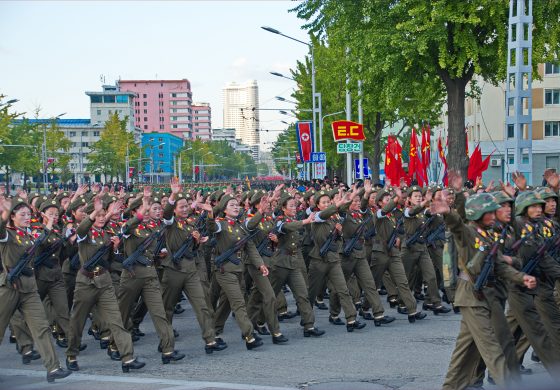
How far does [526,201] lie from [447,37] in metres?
15.0

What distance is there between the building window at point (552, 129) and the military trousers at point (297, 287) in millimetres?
45028

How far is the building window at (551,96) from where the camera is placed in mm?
53188

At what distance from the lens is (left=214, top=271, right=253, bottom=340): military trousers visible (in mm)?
10719

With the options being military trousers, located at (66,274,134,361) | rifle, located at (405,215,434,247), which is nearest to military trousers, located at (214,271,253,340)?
military trousers, located at (66,274,134,361)

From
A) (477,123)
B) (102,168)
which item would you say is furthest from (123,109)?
(477,123)

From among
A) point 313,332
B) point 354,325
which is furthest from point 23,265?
point 354,325

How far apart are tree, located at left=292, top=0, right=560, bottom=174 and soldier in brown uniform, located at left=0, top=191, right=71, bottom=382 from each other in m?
15.0

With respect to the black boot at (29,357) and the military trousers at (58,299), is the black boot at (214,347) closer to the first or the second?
the military trousers at (58,299)

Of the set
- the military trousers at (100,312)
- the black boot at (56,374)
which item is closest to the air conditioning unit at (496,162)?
the military trousers at (100,312)

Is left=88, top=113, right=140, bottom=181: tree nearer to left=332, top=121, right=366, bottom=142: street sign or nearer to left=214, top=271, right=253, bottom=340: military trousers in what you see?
left=332, top=121, right=366, bottom=142: street sign

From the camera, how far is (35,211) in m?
13.1

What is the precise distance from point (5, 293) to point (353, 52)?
57.5ft

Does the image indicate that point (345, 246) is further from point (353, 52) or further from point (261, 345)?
point (353, 52)

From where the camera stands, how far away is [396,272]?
12.7 m
